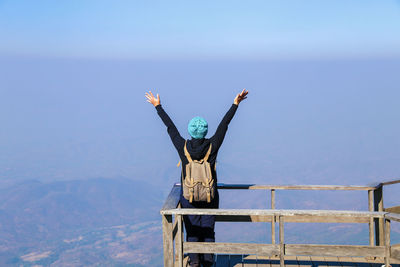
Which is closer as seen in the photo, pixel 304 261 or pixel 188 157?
pixel 188 157

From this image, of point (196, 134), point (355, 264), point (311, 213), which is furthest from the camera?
point (355, 264)

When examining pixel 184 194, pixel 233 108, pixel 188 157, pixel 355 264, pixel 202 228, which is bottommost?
pixel 355 264

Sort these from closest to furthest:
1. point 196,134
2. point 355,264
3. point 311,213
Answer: point 311,213 → point 196,134 → point 355,264

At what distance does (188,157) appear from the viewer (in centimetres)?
654

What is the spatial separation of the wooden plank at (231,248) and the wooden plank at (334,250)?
0.19 metres

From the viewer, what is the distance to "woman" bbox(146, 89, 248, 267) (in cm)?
648

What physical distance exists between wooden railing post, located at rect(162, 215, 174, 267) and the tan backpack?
19.8 inches

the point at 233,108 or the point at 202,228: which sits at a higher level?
the point at 233,108

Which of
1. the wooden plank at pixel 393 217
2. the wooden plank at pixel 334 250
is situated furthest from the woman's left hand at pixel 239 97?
the wooden plank at pixel 393 217

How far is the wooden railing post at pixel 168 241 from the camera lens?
610 centimetres

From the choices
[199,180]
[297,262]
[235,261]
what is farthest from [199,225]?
[297,262]

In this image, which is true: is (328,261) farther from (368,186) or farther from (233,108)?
(233,108)

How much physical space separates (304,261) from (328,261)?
1.04ft

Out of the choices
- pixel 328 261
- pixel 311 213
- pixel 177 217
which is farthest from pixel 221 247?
pixel 328 261
